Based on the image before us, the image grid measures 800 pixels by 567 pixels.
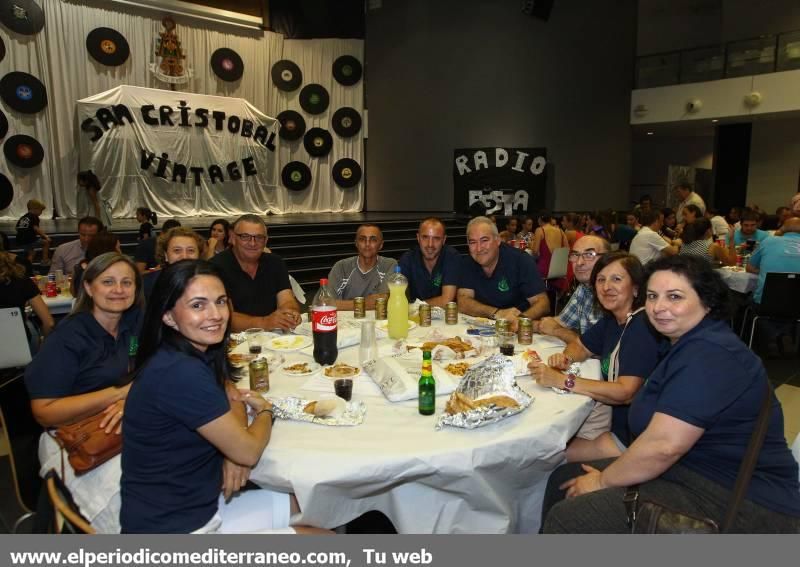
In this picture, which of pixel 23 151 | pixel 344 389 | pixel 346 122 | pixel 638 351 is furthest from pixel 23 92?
pixel 638 351

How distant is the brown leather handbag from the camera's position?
1.54 meters

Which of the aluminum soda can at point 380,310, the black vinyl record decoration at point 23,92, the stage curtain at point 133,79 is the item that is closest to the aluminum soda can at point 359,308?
the aluminum soda can at point 380,310

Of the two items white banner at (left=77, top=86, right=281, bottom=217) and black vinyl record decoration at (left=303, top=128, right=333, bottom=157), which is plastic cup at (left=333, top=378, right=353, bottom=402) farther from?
black vinyl record decoration at (left=303, top=128, right=333, bottom=157)

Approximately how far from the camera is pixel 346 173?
1361cm

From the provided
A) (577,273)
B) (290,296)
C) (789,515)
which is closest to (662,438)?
(789,515)

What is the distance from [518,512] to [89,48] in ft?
38.7

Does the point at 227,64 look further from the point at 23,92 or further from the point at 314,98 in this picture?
the point at 23,92

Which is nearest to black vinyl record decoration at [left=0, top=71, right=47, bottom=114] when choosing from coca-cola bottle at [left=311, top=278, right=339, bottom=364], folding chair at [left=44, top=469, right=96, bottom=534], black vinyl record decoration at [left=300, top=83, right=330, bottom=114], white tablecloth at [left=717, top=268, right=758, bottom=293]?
black vinyl record decoration at [left=300, top=83, right=330, bottom=114]

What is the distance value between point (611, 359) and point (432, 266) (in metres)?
1.89

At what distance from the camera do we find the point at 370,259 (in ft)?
12.0

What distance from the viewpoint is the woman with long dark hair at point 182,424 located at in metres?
1.34

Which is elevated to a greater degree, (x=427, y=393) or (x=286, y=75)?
(x=286, y=75)

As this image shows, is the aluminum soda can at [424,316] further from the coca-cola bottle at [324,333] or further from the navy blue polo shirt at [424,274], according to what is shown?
the navy blue polo shirt at [424,274]
